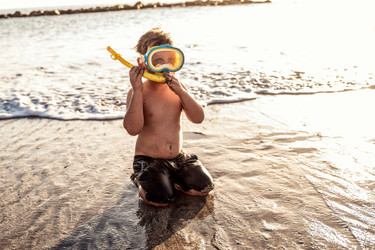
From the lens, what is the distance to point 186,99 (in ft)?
8.34

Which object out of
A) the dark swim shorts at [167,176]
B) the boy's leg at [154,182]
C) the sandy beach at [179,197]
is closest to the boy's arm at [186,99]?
the dark swim shorts at [167,176]

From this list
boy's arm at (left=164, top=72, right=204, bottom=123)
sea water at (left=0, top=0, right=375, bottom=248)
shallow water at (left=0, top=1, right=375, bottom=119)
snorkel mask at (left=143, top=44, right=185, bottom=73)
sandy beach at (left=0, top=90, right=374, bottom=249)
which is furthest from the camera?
shallow water at (left=0, top=1, right=375, bottom=119)

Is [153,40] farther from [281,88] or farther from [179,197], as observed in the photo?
[281,88]

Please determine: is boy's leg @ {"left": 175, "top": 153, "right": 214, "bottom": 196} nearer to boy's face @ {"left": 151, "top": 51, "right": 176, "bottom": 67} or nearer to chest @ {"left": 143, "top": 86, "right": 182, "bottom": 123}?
chest @ {"left": 143, "top": 86, "right": 182, "bottom": 123}

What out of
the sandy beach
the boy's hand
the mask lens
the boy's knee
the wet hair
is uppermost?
the wet hair

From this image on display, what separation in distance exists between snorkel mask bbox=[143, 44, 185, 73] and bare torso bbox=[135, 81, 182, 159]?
29 centimetres

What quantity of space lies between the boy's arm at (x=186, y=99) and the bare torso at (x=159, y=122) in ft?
0.45

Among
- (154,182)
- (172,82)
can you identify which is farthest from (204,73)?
(154,182)

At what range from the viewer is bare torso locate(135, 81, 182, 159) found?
2.61m

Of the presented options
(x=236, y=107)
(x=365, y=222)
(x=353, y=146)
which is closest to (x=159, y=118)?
(x=365, y=222)

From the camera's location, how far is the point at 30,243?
2115 mm

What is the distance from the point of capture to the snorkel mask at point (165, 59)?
2.30m

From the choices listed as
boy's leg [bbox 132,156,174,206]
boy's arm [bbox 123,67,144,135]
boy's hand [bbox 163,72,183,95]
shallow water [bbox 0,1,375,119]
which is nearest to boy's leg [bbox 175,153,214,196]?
→ boy's leg [bbox 132,156,174,206]

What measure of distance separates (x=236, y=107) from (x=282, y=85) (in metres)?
1.50
